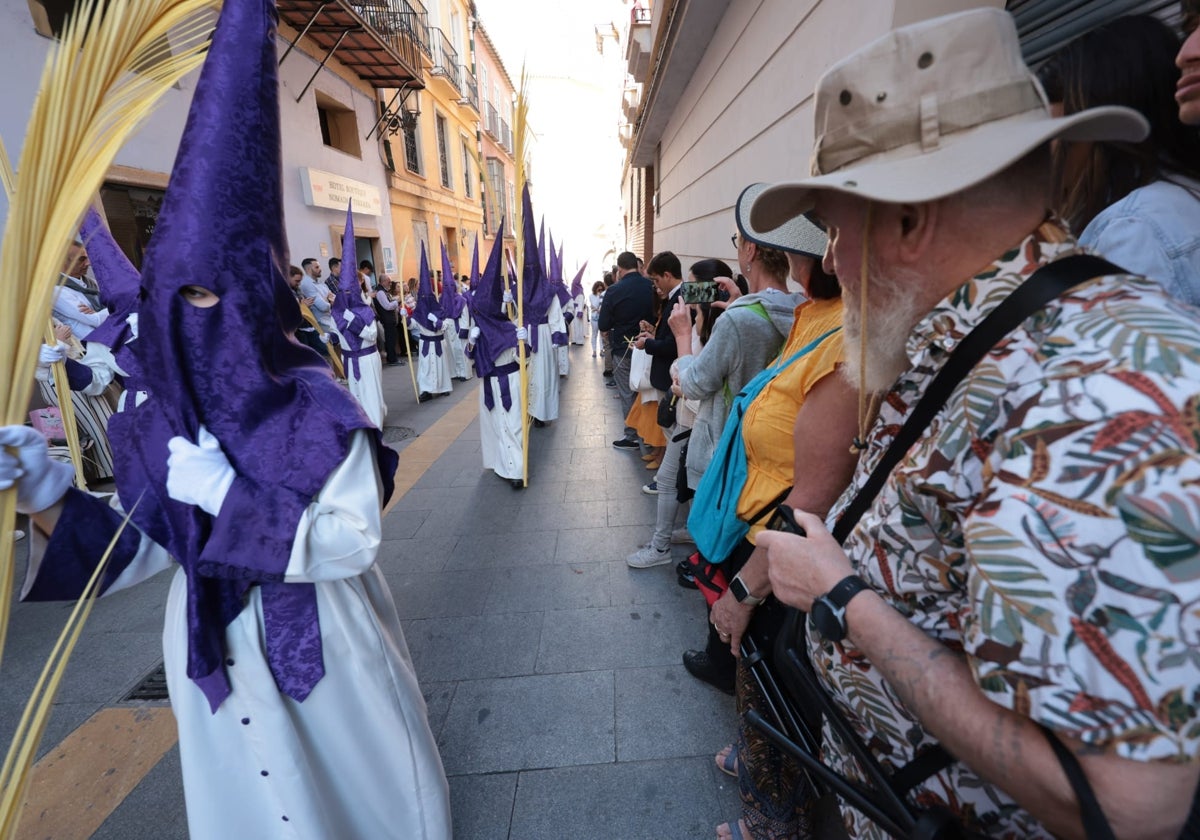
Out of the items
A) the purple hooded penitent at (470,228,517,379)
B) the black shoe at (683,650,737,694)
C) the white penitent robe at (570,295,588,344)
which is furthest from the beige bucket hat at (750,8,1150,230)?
the white penitent robe at (570,295,588,344)

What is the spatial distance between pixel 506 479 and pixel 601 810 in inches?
138

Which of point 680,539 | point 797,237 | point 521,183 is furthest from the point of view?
point 521,183

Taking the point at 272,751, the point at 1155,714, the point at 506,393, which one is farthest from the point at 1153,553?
the point at 506,393

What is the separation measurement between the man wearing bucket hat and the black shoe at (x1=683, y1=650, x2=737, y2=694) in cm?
133

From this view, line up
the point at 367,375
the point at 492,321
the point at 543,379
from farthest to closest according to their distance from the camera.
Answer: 1. the point at 367,375
2. the point at 543,379
3. the point at 492,321

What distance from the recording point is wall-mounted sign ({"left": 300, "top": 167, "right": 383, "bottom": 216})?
10414 millimetres

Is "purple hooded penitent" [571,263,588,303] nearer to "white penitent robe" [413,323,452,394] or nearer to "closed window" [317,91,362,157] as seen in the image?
"white penitent robe" [413,323,452,394]

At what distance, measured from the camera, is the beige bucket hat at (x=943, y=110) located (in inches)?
28.5

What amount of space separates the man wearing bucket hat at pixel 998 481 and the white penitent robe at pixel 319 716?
3.45 ft

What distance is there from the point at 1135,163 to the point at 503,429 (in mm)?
4436

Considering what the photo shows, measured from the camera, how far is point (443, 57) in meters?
18.5

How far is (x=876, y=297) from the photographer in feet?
2.95

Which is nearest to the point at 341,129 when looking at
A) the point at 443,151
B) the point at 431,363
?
the point at 443,151

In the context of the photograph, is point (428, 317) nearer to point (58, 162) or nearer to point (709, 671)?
point (709, 671)
